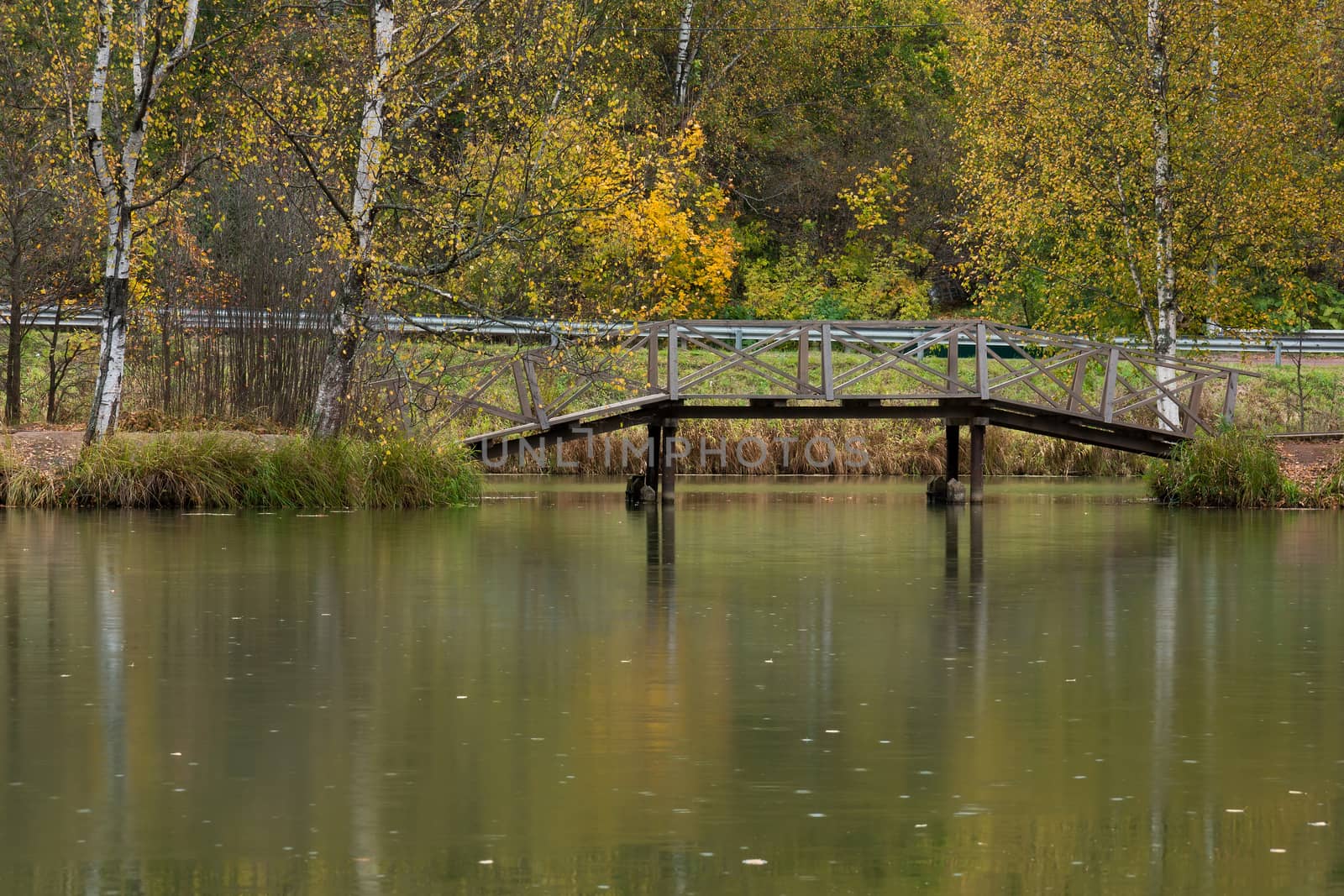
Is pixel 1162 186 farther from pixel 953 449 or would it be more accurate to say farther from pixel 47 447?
pixel 47 447

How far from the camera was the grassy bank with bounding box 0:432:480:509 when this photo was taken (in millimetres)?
22609

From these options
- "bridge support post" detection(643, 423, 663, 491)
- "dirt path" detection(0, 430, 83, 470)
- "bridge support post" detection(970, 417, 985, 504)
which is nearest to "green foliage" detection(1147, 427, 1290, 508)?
"bridge support post" detection(970, 417, 985, 504)

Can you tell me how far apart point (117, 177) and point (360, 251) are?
2772mm

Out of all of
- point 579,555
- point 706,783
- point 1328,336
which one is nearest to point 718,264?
point 1328,336

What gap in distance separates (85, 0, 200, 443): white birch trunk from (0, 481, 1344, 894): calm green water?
18.2 ft

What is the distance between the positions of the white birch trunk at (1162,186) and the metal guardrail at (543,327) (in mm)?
1399

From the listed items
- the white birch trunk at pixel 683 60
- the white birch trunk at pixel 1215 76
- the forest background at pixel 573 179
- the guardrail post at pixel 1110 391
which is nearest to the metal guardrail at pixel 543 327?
the forest background at pixel 573 179

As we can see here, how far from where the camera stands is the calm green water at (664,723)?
6.57 meters

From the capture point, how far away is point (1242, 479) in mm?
25266

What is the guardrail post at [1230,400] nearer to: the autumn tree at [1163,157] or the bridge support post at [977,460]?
the autumn tree at [1163,157]

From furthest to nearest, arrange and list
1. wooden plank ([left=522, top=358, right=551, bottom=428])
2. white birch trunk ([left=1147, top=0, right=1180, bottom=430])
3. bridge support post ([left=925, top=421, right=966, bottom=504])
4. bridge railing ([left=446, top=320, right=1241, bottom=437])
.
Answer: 1. white birch trunk ([left=1147, top=0, right=1180, bottom=430])
2. bridge support post ([left=925, top=421, right=966, bottom=504])
3. wooden plank ([left=522, top=358, right=551, bottom=428])
4. bridge railing ([left=446, top=320, right=1241, bottom=437])

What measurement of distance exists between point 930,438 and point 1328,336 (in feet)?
36.8

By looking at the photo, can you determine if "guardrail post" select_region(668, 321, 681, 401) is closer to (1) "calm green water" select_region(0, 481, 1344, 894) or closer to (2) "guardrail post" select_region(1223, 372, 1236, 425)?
(2) "guardrail post" select_region(1223, 372, 1236, 425)

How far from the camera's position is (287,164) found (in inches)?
1089
